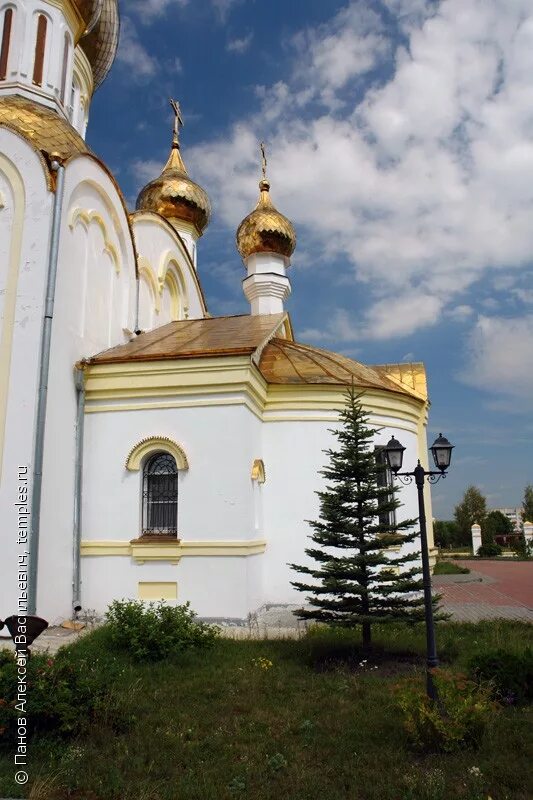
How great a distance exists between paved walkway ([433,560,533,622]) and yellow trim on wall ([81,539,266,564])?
9.12ft

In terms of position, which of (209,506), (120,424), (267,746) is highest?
(120,424)

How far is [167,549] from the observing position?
872 cm

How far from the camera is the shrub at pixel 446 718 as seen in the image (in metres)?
4.38

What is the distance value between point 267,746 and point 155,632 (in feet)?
8.82

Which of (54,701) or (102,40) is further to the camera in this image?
(102,40)

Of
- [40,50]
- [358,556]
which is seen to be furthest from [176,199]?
[358,556]

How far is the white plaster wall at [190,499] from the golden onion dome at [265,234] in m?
8.91

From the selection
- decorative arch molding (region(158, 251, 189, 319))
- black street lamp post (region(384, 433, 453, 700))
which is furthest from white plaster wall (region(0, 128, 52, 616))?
decorative arch molding (region(158, 251, 189, 319))

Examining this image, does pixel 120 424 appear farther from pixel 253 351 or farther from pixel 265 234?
pixel 265 234

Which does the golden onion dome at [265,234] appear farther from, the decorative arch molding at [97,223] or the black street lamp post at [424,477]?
the black street lamp post at [424,477]

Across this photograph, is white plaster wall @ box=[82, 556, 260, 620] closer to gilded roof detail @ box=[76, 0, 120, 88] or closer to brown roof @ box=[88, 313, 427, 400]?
brown roof @ box=[88, 313, 427, 400]

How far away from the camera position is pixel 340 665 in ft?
22.0

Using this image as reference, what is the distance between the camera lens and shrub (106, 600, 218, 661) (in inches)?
270

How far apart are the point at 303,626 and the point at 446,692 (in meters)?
4.34
